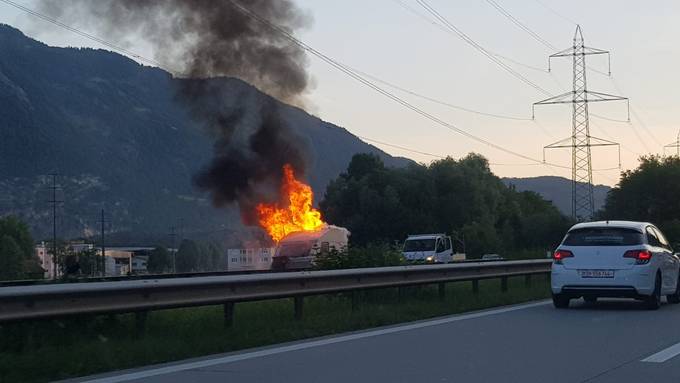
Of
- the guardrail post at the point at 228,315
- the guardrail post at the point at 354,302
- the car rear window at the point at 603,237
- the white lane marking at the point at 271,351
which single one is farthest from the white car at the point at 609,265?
the guardrail post at the point at 228,315

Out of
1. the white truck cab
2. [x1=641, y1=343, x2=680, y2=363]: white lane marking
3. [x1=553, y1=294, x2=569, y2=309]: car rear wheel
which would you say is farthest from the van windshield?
[x1=641, y1=343, x2=680, y2=363]: white lane marking

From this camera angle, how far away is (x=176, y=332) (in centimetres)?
1260

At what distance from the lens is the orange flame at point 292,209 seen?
160ft

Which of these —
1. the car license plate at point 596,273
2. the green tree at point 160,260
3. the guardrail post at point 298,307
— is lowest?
the green tree at point 160,260

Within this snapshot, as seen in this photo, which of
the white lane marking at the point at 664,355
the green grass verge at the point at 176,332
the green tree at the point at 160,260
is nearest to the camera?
the green grass verge at the point at 176,332

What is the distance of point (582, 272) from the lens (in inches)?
685

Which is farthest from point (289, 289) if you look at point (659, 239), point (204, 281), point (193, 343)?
point (659, 239)

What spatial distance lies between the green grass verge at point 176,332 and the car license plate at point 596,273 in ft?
7.34

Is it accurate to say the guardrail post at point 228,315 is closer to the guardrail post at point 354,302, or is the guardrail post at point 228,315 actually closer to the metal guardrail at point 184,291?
the metal guardrail at point 184,291

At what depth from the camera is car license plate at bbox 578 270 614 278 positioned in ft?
56.5

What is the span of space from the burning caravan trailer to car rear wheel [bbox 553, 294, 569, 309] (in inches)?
844

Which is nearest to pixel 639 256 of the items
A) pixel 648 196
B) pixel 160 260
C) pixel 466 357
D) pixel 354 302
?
pixel 354 302

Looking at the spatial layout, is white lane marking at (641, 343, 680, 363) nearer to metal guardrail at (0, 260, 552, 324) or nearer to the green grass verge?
the green grass verge

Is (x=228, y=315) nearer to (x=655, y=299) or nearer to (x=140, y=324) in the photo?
(x=140, y=324)
